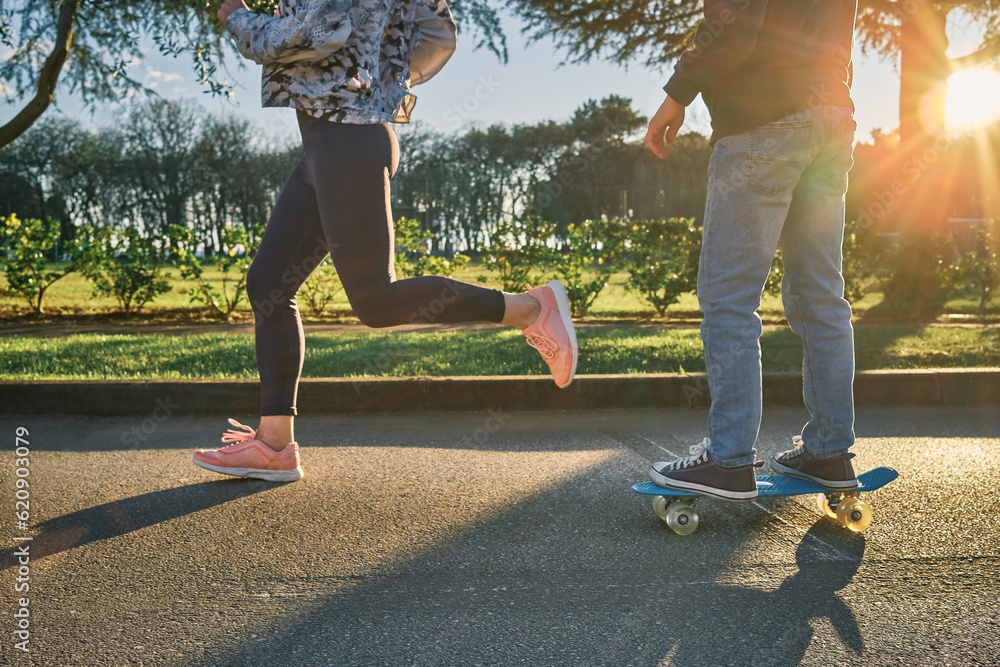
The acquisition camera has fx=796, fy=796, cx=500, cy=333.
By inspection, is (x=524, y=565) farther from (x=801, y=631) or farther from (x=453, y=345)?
(x=453, y=345)

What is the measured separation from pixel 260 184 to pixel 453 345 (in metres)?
19.8

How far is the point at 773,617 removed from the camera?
1.91 metres

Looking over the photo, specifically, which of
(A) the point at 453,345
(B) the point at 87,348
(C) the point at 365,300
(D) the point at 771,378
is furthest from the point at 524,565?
(B) the point at 87,348

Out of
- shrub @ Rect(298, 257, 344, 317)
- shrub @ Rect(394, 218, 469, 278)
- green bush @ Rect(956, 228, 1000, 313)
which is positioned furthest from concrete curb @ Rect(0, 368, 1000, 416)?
green bush @ Rect(956, 228, 1000, 313)

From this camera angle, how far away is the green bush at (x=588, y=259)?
30.6 feet

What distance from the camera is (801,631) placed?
184cm

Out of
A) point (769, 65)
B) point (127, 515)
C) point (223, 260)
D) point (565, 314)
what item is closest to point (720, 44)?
point (769, 65)

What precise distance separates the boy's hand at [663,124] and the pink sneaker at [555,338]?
0.66 metres

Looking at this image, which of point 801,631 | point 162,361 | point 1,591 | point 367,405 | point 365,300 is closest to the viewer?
point 801,631

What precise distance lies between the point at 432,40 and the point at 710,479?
73.9 inches

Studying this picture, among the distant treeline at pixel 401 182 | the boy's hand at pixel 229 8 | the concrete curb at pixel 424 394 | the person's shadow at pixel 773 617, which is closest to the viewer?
the person's shadow at pixel 773 617

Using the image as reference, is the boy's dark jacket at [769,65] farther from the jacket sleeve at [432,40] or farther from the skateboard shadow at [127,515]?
the skateboard shadow at [127,515]

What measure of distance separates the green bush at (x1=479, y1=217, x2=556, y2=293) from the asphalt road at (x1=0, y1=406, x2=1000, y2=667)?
616cm

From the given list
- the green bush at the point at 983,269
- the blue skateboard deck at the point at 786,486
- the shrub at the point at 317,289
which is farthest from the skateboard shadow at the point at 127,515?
the green bush at the point at 983,269
